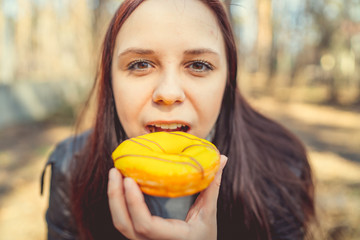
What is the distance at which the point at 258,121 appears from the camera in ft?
6.86

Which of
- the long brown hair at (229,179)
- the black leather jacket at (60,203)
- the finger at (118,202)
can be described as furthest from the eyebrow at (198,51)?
the black leather jacket at (60,203)

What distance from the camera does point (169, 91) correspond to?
113 cm

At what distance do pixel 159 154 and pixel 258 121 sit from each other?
4.31ft

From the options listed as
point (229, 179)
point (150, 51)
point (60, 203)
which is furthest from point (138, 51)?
point (60, 203)

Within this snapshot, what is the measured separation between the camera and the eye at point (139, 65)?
125cm

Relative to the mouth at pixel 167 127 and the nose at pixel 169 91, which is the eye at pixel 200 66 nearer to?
the nose at pixel 169 91

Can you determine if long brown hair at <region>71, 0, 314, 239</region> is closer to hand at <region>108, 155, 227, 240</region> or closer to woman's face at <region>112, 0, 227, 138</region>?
woman's face at <region>112, 0, 227, 138</region>

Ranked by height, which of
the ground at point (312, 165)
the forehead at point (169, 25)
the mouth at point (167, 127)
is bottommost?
the ground at point (312, 165)

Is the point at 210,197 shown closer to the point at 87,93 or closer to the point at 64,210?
the point at 64,210

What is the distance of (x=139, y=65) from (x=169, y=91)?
0.80 ft

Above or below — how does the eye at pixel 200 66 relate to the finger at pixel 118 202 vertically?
above

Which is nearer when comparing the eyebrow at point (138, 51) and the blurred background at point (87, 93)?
the eyebrow at point (138, 51)

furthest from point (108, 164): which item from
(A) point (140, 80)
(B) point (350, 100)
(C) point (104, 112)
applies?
(B) point (350, 100)

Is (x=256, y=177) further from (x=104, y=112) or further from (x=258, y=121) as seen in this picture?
(x=104, y=112)
